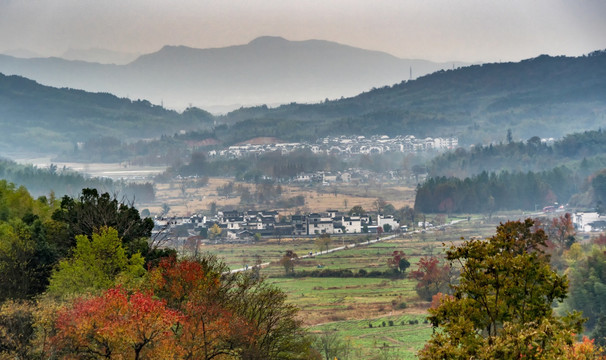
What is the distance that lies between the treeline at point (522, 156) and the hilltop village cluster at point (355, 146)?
22.7m

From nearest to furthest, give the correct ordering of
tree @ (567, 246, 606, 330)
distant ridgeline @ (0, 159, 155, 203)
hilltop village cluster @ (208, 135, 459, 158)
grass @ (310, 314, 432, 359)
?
grass @ (310, 314, 432, 359) < tree @ (567, 246, 606, 330) < distant ridgeline @ (0, 159, 155, 203) < hilltop village cluster @ (208, 135, 459, 158)

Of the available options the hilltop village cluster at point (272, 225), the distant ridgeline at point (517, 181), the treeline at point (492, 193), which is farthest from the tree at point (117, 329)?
the distant ridgeline at point (517, 181)

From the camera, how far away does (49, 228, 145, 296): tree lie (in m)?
20.1

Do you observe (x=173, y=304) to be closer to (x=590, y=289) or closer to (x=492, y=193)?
(x=590, y=289)

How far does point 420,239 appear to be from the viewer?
7438 cm

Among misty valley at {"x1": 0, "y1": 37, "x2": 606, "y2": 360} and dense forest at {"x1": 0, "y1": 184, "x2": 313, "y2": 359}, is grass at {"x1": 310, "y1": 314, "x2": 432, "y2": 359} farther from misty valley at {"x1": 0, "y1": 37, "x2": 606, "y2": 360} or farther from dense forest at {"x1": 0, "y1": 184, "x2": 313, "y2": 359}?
dense forest at {"x1": 0, "y1": 184, "x2": 313, "y2": 359}

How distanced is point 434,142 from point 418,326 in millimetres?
146532

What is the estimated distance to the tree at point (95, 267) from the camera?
65.8 ft

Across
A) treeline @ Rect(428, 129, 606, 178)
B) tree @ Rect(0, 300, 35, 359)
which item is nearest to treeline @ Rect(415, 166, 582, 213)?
treeline @ Rect(428, 129, 606, 178)

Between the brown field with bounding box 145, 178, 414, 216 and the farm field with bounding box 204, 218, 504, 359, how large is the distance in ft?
81.5

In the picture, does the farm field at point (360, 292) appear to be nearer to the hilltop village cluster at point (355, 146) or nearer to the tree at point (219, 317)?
the tree at point (219, 317)

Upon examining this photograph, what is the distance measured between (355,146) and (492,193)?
67.1 metres

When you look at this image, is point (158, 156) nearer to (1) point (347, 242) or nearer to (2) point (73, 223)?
(1) point (347, 242)

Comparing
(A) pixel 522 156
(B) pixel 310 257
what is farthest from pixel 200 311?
(A) pixel 522 156
